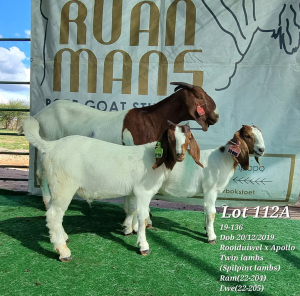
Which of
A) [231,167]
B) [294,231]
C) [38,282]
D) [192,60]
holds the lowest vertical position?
[294,231]

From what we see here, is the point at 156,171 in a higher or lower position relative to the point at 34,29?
lower

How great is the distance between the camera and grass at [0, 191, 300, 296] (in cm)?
254

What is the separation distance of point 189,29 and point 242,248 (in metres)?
3.66

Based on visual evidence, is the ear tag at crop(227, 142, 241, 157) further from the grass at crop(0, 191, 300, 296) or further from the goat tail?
the goat tail

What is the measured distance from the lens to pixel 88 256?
310 cm

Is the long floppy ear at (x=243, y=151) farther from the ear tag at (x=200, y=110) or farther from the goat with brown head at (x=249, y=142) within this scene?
the ear tag at (x=200, y=110)

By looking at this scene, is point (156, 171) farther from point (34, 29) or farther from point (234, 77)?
point (34, 29)

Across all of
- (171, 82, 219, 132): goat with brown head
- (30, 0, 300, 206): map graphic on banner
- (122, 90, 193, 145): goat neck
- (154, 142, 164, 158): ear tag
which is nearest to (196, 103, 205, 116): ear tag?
(171, 82, 219, 132): goat with brown head

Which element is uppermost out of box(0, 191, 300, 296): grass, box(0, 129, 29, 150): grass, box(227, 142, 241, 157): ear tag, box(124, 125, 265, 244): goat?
→ box(227, 142, 241, 157): ear tag

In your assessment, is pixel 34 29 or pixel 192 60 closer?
pixel 192 60

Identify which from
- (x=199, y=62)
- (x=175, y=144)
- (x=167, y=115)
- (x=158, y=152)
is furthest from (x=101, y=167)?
(x=199, y=62)

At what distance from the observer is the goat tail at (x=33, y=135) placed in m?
3.05

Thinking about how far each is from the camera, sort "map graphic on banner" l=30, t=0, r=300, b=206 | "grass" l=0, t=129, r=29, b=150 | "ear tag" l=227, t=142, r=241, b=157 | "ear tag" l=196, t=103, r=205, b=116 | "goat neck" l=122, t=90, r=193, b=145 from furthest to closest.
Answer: "grass" l=0, t=129, r=29, b=150
"map graphic on banner" l=30, t=0, r=300, b=206
"goat neck" l=122, t=90, r=193, b=145
"ear tag" l=196, t=103, r=205, b=116
"ear tag" l=227, t=142, r=241, b=157

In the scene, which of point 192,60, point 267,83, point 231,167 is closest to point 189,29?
point 192,60
